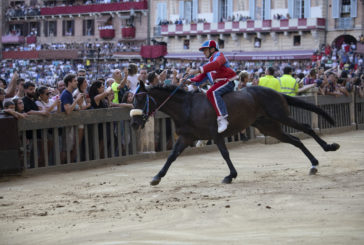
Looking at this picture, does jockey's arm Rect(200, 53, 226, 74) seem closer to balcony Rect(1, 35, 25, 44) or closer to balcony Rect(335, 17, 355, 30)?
balcony Rect(335, 17, 355, 30)

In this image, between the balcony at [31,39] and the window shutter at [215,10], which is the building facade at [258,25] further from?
the balcony at [31,39]

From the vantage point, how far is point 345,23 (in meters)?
46.8

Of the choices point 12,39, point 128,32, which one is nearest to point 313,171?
point 128,32

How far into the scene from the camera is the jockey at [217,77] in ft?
31.6

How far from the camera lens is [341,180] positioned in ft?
30.5

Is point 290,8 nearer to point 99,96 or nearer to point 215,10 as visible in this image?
point 215,10

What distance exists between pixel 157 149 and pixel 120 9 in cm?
5016

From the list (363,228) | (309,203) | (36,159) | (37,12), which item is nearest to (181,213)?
(309,203)

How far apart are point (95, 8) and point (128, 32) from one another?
5664 millimetres

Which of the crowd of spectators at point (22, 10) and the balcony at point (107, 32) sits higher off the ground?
the crowd of spectators at point (22, 10)

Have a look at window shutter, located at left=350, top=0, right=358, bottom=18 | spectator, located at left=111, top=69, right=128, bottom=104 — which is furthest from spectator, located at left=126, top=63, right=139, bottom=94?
window shutter, located at left=350, top=0, right=358, bottom=18

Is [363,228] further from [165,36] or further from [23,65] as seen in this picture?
[23,65]

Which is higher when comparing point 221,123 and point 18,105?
point 18,105

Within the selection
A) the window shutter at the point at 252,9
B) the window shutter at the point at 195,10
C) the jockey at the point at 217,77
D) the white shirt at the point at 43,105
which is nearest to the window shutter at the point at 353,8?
the window shutter at the point at 252,9
